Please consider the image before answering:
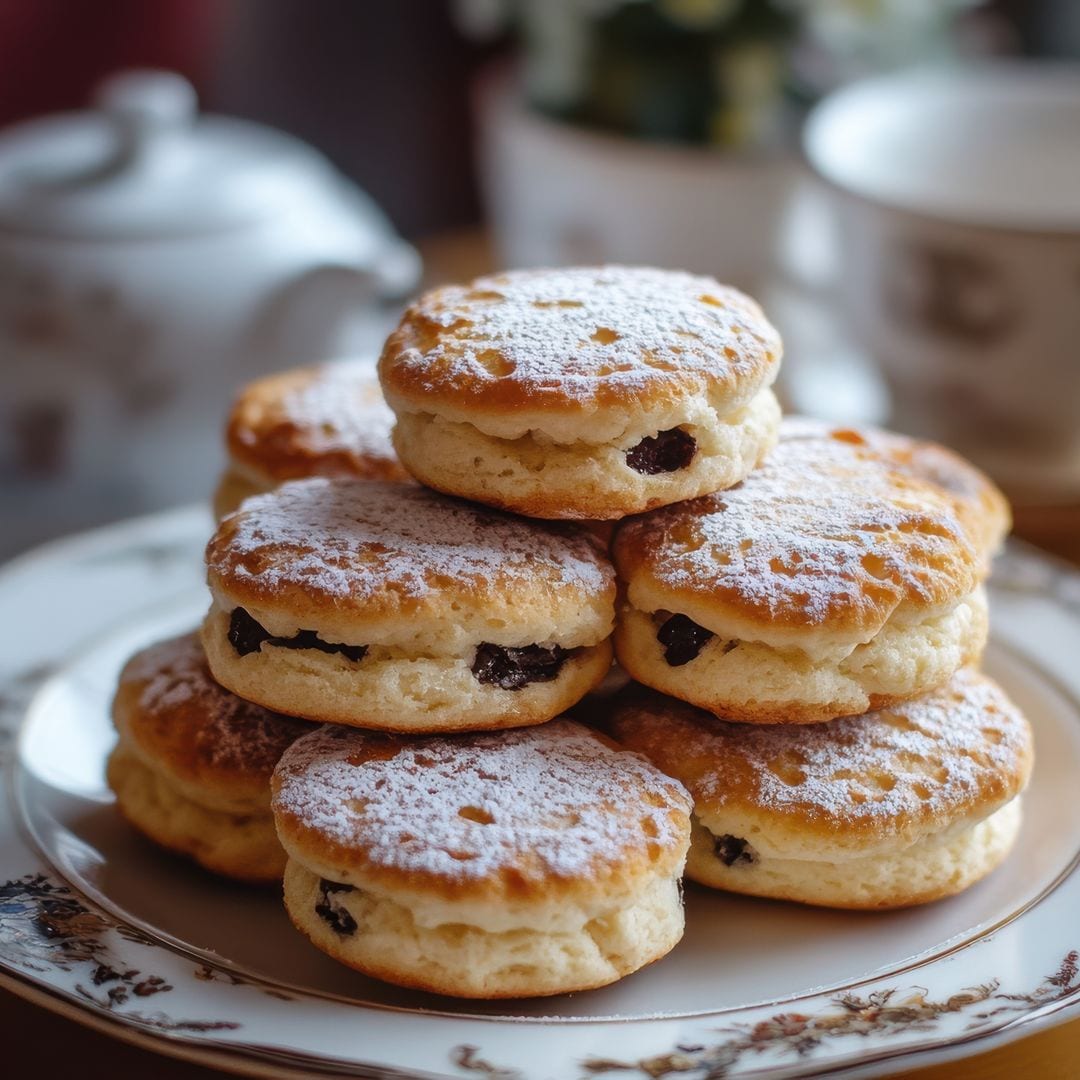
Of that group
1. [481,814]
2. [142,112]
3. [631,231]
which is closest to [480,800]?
[481,814]

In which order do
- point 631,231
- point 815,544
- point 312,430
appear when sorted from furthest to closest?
point 631,231 → point 312,430 → point 815,544

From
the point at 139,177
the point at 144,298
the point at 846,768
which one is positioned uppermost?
the point at 139,177

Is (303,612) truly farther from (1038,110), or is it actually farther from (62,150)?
(1038,110)

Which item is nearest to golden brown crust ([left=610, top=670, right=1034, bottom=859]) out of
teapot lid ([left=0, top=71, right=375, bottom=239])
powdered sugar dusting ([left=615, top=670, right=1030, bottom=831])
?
powdered sugar dusting ([left=615, top=670, right=1030, bottom=831])

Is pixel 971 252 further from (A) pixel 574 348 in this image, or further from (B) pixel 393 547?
(B) pixel 393 547

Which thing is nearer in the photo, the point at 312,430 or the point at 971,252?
the point at 312,430

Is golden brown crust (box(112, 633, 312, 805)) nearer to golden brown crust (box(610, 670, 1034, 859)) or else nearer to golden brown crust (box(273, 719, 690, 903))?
golden brown crust (box(273, 719, 690, 903))

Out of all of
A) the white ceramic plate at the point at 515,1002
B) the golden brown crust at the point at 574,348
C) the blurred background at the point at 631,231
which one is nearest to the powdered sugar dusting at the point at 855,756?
the white ceramic plate at the point at 515,1002
